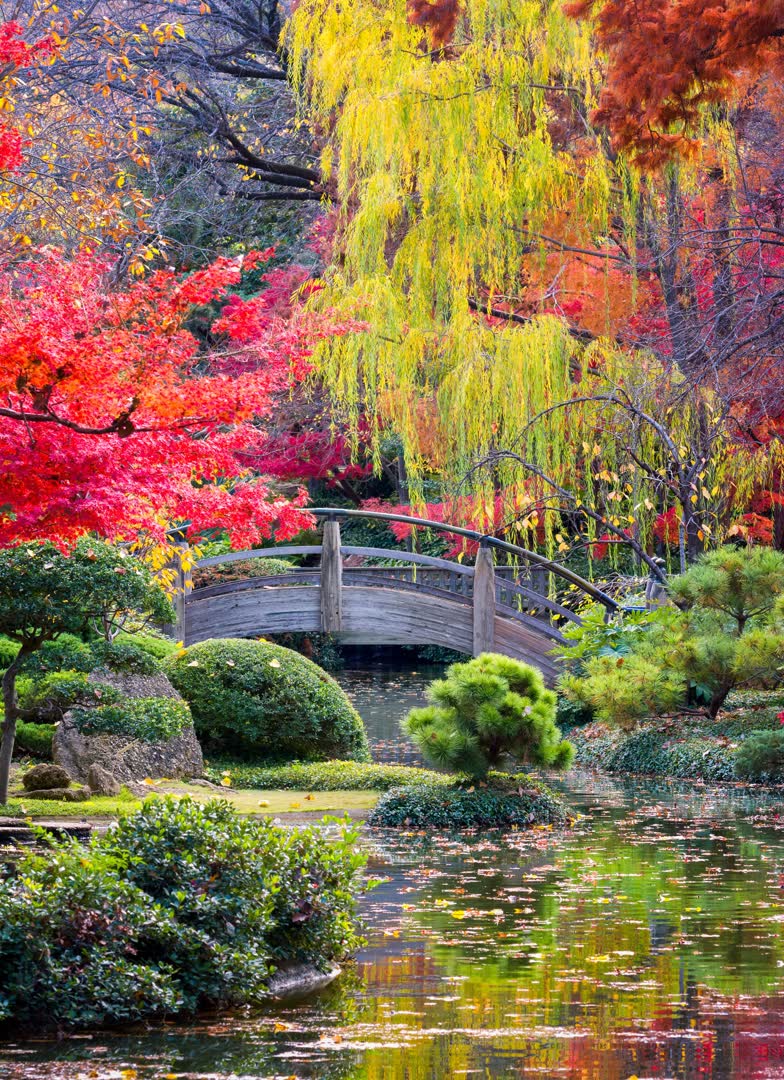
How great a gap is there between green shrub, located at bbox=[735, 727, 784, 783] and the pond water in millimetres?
2906

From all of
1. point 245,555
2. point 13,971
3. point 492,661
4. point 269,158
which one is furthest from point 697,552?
point 13,971

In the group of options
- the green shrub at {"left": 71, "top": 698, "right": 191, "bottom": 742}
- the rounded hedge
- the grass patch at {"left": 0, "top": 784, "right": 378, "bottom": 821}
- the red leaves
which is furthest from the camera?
the rounded hedge

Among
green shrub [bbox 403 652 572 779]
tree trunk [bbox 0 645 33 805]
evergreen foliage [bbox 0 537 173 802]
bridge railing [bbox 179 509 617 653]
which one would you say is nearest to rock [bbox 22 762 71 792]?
tree trunk [bbox 0 645 33 805]

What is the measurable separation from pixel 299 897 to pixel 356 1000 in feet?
1.88

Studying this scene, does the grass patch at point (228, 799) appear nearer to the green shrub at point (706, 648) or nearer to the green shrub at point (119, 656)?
the green shrub at point (119, 656)

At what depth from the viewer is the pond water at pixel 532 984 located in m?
5.50

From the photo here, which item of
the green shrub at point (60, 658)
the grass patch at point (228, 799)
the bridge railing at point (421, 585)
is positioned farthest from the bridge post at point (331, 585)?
the green shrub at point (60, 658)

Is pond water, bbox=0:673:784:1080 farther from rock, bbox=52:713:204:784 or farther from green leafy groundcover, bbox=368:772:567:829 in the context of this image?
rock, bbox=52:713:204:784

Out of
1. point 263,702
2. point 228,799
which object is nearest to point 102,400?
point 228,799

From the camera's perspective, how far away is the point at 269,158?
78.7 feet

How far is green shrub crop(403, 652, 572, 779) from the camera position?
11477 mm

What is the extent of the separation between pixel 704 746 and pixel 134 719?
6324 millimetres

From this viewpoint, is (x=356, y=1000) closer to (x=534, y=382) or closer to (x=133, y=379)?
(x=133, y=379)

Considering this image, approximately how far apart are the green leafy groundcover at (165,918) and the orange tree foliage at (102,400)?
102 inches
